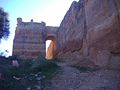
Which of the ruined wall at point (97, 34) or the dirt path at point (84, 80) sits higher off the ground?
the ruined wall at point (97, 34)

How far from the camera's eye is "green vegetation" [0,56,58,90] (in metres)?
10.6

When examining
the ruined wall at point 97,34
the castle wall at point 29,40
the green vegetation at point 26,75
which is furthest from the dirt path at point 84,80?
the castle wall at point 29,40

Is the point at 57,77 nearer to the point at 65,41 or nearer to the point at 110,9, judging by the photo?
the point at 110,9

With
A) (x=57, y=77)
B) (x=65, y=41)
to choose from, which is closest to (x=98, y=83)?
(x=57, y=77)

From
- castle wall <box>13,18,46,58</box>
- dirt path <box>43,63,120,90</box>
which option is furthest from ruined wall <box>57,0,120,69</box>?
castle wall <box>13,18,46,58</box>

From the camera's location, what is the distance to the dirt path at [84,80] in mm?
10539

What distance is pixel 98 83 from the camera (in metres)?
11.0

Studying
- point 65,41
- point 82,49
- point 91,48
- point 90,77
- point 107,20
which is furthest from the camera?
point 65,41

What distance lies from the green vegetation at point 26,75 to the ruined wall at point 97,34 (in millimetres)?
2672

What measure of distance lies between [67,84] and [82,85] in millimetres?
666

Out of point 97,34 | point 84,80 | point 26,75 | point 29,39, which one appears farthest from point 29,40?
point 84,80

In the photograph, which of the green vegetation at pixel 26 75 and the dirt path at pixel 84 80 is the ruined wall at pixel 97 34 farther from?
the green vegetation at pixel 26 75

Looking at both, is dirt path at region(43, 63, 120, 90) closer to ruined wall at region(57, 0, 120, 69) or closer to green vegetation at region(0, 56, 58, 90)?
green vegetation at region(0, 56, 58, 90)

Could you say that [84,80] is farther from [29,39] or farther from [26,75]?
[29,39]
